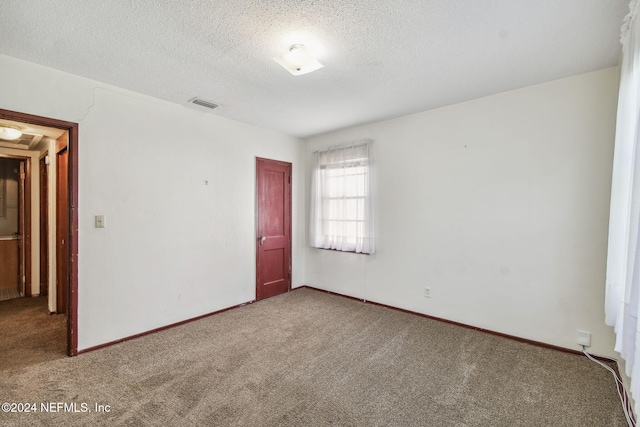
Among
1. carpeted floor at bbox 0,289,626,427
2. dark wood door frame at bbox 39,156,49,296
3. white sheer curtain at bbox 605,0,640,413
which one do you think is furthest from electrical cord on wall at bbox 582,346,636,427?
dark wood door frame at bbox 39,156,49,296

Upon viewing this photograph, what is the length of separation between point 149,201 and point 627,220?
160 inches

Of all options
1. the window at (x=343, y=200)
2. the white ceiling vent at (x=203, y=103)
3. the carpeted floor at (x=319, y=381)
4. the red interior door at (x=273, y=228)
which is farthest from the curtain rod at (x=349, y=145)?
the carpeted floor at (x=319, y=381)

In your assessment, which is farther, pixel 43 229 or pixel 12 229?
pixel 12 229

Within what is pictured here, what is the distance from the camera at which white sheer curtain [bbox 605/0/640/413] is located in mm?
1502

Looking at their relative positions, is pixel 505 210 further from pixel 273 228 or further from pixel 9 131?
pixel 9 131

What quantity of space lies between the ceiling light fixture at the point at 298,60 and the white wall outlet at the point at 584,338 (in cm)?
326

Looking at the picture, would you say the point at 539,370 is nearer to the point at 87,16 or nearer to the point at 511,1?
the point at 511,1

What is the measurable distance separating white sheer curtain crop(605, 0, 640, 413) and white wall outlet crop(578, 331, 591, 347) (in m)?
0.50

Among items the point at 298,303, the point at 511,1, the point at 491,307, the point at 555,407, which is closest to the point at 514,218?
the point at 491,307

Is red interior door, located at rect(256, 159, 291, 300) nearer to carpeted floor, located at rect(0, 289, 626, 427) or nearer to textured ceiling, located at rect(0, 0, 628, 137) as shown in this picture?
carpeted floor, located at rect(0, 289, 626, 427)

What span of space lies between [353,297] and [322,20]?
354cm

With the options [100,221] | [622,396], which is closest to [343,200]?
[100,221]

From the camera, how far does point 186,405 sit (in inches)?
77.3

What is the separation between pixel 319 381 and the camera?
224cm
